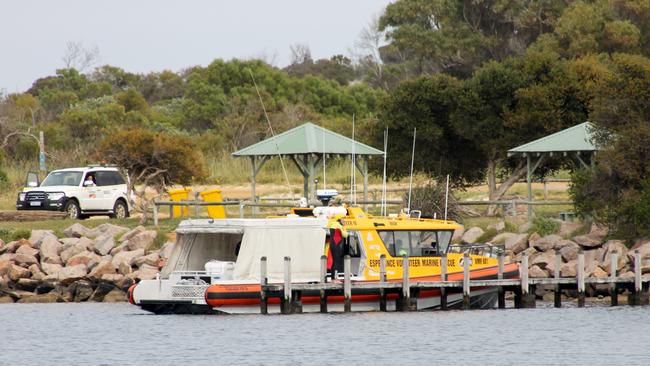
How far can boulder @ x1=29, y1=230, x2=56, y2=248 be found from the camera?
141 ft

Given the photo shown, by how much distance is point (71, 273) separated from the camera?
3997 cm

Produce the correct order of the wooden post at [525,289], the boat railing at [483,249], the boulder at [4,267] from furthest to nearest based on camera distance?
the boulder at [4,267] < the boat railing at [483,249] < the wooden post at [525,289]

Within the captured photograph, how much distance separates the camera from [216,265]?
32031 mm

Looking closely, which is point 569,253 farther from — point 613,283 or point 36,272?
point 36,272

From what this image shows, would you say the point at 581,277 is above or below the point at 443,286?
above

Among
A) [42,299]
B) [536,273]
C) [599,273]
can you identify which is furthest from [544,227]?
[42,299]

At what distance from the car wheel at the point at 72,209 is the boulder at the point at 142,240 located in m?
6.61

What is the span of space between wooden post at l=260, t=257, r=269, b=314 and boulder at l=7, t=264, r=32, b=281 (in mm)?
10791

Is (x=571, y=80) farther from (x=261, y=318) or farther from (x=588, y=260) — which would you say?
(x=261, y=318)

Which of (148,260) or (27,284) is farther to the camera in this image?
(148,260)

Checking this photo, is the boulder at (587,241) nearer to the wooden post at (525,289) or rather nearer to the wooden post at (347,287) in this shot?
the wooden post at (525,289)

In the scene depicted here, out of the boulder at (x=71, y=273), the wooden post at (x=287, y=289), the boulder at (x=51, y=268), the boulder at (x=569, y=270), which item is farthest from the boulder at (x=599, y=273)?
the boulder at (x=51, y=268)

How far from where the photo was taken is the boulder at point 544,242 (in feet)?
132

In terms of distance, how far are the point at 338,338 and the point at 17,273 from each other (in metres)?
14.1
